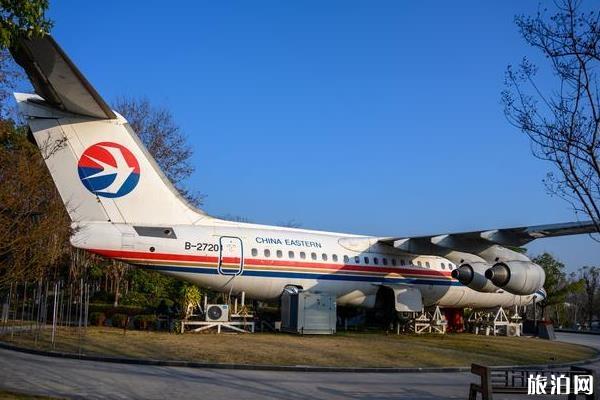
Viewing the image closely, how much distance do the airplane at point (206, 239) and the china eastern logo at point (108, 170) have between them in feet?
0.10

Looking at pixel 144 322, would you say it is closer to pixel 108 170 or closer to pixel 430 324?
pixel 108 170

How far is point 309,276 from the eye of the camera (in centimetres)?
2186

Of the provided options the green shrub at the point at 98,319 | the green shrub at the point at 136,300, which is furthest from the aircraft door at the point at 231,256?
the green shrub at the point at 136,300

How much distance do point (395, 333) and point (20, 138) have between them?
58.1 ft

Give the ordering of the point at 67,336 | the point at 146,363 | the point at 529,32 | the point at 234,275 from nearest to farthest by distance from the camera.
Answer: the point at 529,32, the point at 146,363, the point at 67,336, the point at 234,275

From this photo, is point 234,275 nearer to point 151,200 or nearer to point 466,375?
point 151,200

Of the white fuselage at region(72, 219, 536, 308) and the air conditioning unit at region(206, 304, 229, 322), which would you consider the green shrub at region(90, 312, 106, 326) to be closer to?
the air conditioning unit at region(206, 304, 229, 322)

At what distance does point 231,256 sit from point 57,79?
8.51 metres

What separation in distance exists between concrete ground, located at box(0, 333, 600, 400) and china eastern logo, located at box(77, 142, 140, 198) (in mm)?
5753

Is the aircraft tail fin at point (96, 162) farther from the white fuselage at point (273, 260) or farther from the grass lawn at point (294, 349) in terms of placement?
the grass lawn at point (294, 349)

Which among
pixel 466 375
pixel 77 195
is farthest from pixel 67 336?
pixel 466 375

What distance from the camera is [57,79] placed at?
13.6 metres

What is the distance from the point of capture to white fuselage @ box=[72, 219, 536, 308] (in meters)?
18.3

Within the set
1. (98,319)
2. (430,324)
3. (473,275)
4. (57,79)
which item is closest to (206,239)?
(98,319)
